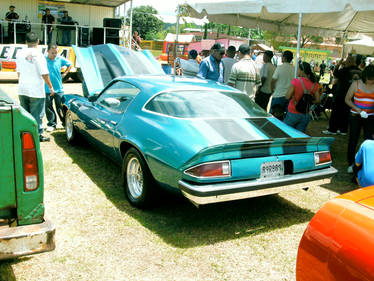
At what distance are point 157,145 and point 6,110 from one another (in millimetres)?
1712

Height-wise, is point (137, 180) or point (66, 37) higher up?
point (66, 37)

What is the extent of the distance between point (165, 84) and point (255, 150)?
161cm

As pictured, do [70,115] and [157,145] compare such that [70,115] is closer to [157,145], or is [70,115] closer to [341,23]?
[157,145]

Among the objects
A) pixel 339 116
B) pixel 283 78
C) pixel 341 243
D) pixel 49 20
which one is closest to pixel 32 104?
pixel 283 78

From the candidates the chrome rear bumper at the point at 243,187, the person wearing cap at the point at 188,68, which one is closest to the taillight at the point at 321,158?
the chrome rear bumper at the point at 243,187

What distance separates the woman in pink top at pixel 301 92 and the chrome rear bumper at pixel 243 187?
7.20ft

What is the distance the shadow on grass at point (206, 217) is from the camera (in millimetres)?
3646

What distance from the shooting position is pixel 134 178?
13.8 feet

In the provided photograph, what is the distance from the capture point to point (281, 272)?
3123 millimetres

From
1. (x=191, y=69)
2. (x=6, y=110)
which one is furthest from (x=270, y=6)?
(x=6, y=110)

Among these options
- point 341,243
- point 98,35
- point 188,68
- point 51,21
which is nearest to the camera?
point 341,243

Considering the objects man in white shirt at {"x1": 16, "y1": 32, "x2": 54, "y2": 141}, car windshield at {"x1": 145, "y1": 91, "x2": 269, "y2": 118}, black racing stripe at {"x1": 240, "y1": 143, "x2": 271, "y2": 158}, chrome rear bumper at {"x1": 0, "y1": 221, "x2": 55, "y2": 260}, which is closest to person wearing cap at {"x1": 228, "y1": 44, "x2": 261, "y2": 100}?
car windshield at {"x1": 145, "y1": 91, "x2": 269, "y2": 118}

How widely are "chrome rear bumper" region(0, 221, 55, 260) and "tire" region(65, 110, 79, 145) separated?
4.07 m

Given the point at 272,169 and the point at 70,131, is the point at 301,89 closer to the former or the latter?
the point at 272,169
